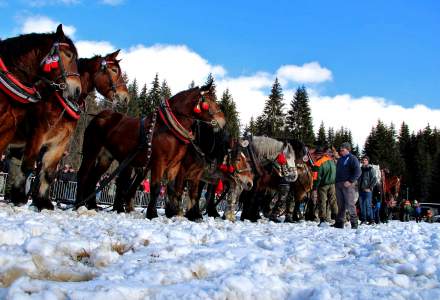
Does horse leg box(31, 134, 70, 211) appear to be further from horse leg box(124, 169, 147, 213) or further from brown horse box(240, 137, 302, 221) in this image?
brown horse box(240, 137, 302, 221)

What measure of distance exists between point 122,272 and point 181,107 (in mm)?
7043

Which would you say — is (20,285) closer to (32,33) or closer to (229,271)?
(229,271)

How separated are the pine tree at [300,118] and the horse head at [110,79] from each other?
60878mm

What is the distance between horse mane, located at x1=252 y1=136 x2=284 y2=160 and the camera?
43.4 ft

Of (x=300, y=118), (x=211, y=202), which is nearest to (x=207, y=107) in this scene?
(x=211, y=202)

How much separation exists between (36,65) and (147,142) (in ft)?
9.49

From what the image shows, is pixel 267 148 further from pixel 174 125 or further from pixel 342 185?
pixel 174 125

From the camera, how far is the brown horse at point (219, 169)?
1107 centimetres

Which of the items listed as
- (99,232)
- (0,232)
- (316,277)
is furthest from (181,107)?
(316,277)

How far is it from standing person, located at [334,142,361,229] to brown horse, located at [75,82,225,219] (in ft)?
10.5

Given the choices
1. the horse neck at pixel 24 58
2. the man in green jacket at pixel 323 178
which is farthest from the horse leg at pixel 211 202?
the horse neck at pixel 24 58

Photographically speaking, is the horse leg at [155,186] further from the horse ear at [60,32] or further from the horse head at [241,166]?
the horse ear at [60,32]

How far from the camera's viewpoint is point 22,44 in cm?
746


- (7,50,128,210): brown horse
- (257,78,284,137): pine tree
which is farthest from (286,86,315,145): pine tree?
(7,50,128,210): brown horse
